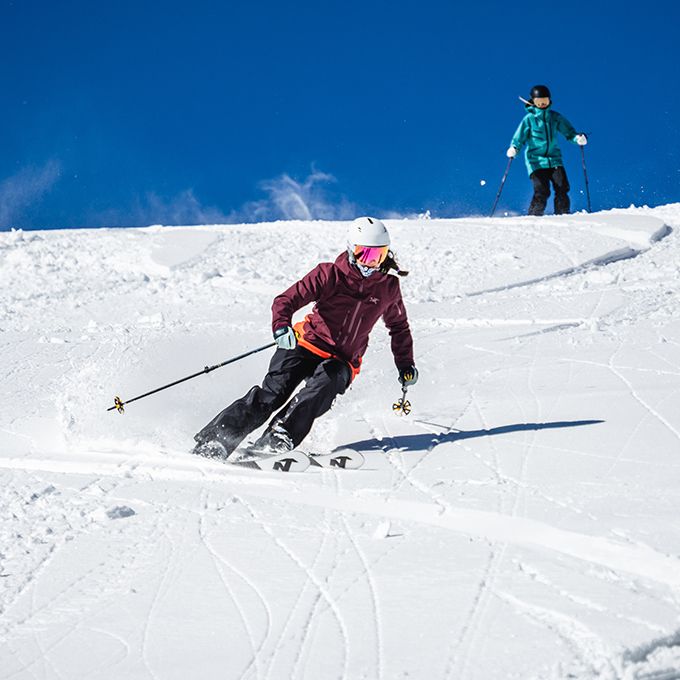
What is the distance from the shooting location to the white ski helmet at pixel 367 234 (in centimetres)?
566

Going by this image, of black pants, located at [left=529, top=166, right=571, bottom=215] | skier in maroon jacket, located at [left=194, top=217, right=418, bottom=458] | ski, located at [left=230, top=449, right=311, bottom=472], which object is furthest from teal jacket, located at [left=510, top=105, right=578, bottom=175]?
ski, located at [left=230, top=449, right=311, bottom=472]

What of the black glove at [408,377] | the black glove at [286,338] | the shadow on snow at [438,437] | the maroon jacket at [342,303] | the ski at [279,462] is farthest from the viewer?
the black glove at [408,377]

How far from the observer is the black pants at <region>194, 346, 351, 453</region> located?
547 centimetres

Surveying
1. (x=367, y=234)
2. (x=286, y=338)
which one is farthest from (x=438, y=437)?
(x=367, y=234)

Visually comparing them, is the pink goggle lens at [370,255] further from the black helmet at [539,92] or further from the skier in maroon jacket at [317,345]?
the black helmet at [539,92]

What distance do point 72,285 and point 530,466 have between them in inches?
374

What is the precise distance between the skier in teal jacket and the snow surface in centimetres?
471

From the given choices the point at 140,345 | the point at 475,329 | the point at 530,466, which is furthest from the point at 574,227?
the point at 530,466

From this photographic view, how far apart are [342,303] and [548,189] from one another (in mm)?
10256

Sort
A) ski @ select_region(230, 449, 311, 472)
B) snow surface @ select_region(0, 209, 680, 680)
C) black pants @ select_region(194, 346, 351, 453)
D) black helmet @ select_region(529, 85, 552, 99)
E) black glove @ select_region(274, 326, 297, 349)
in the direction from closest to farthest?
snow surface @ select_region(0, 209, 680, 680)
ski @ select_region(230, 449, 311, 472)
black glove @ select_region(274, 326, 297, 349)
black pants @ select_region(194, 346, 351, 453)
black helmet @ select_region(529, 85, 552, 99)

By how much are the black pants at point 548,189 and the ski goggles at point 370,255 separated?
9.72m

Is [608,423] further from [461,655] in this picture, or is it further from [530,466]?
[461,655]

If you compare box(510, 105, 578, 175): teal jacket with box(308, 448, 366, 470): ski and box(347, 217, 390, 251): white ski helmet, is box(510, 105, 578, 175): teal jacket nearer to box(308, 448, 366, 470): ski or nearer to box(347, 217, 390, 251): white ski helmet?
box(347, 217, 390, 251): white ski helmet

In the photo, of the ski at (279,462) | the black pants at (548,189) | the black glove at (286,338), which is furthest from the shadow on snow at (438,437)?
the black pants at (548,189)
